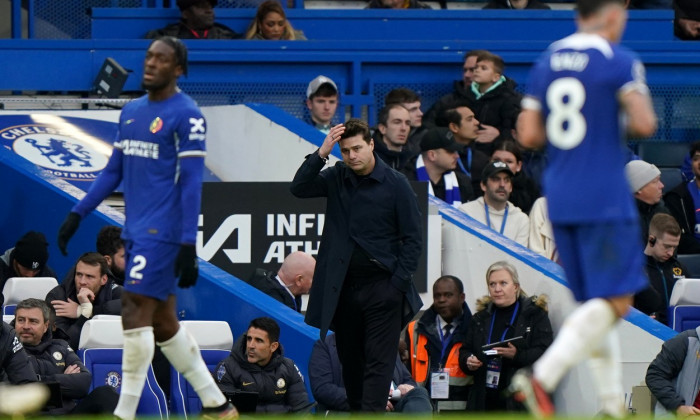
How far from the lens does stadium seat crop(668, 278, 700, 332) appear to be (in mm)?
11609

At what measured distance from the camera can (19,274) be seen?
11.1m

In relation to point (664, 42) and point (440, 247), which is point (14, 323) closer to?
point (440, 247)

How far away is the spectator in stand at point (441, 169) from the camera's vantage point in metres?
12.6

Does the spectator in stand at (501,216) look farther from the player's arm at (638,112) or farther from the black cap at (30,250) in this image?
the player's arm at (638,112)

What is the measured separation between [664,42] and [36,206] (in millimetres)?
7267

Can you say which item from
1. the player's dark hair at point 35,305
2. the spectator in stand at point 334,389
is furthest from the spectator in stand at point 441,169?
the player's dark hair at point 35,305

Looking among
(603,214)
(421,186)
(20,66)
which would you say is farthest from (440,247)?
(603,214)

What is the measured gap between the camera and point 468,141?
1346cm

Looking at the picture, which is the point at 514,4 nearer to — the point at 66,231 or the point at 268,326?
the point at 268,326

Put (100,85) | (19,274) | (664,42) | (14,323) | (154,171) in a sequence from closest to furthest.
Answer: (154,171) → (14,323) → (19,274) → (100,85) → (664,42)

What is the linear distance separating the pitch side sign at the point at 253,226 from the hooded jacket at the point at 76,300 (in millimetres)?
1335

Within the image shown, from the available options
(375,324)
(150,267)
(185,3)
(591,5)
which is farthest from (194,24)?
(591,5)

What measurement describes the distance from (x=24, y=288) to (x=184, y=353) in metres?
4.03

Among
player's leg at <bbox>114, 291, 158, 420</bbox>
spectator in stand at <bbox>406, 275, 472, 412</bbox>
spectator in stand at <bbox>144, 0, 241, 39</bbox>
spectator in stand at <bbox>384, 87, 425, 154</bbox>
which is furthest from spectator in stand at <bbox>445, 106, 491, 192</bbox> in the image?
player's leg at <bbox>114, 291, 158, 420</bbox>
